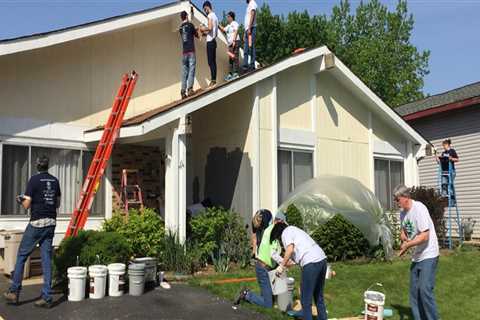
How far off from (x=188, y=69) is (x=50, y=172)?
12.7 ft

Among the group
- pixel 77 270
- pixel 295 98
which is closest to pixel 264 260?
pixel 77 270

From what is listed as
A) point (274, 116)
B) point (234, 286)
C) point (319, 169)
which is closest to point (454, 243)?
point (319, 169)

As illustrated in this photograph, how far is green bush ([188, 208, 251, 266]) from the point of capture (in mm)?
10938

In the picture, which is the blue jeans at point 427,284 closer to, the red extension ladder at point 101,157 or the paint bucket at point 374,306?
the paint bucket at point 374,306

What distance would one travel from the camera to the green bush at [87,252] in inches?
325

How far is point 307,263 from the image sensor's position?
6477 mm

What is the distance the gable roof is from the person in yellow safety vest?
18.2 ft

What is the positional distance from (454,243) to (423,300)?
9.52 meters

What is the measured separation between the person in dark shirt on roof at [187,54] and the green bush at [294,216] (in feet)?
11.6

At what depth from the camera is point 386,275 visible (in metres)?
10.7

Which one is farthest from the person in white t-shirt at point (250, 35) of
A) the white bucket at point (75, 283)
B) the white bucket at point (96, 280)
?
the white bucket at point (75, 283)

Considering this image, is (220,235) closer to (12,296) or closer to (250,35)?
(12,296)

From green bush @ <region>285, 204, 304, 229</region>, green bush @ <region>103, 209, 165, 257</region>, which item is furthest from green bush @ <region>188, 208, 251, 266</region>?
green bush @ <region>285, 204, 304, 229</region>

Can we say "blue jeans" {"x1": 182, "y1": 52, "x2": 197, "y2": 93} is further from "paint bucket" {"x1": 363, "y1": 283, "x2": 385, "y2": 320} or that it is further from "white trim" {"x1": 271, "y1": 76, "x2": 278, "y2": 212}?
"paint bucket" {"x1": 363, "y1": 283, "x2": 385, "y2": 320}
